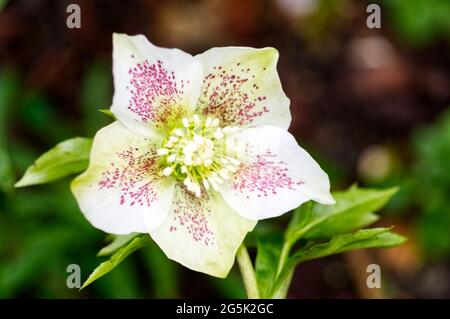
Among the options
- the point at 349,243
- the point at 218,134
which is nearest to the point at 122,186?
the point at 218,134

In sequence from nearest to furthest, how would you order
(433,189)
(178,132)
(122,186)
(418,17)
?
(122,186), (178,132), (433,189), (418,17)

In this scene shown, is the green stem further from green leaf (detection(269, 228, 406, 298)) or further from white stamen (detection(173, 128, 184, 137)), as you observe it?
white stamen (detection(173, 128, 184, 137))

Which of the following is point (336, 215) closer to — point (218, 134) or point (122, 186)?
point (218, 134)

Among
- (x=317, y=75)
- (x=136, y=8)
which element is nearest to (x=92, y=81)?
(x=136, y=8)

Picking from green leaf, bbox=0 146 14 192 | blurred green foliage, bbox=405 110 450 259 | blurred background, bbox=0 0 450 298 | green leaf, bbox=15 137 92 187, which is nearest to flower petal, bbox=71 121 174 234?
green leaf, bbox=15 137 92 187

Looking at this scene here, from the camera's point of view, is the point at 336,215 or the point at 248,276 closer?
the point at 248,276

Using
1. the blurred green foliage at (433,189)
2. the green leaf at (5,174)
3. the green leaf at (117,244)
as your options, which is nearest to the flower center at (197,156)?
the green leaf at (117,244)

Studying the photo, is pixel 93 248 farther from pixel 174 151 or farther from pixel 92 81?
pixel 174 151
